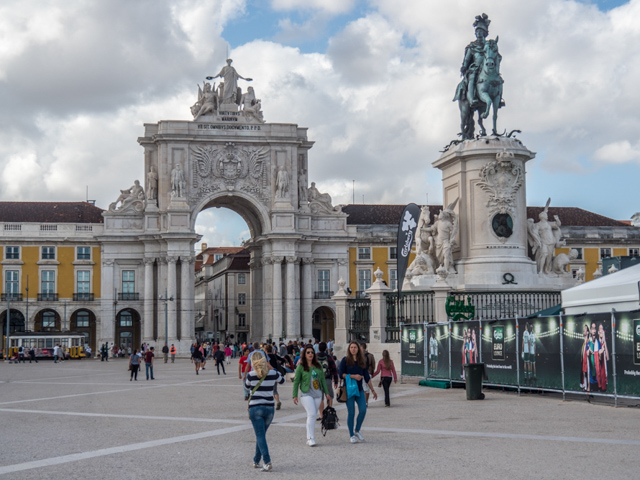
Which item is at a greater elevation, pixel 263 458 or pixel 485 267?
pixel 485 267

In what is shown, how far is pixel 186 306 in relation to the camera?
227 feet

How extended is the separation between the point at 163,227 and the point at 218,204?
5731 millimetres

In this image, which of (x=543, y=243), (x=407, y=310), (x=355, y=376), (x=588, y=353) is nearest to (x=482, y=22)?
(x=543, y=243)

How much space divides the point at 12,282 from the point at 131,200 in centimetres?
1079

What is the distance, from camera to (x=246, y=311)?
90.0 metres

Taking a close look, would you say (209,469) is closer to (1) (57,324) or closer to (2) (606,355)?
(2) (606,355)

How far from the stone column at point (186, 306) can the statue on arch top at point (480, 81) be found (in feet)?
142

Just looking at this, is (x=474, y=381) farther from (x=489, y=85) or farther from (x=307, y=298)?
(x=307, y=298)

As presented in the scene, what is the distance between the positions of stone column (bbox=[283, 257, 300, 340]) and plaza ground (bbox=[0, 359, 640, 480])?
157 feet

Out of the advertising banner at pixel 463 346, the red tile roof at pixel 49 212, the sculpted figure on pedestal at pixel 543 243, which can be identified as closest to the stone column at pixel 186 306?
the red tile roof at pixel 49 212

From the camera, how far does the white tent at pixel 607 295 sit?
19.7 m

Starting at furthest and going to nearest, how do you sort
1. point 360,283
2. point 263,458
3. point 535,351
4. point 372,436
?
1. point 360,283
2. point 535,351
3. point 372,436
4. point 263,458

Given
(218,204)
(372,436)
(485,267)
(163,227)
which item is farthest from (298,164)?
(372,436)

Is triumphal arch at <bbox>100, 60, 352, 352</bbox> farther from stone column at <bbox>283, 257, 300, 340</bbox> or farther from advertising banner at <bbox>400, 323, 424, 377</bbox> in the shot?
advertising banner at <bbox>400, 323, 424, 377</bbox>
